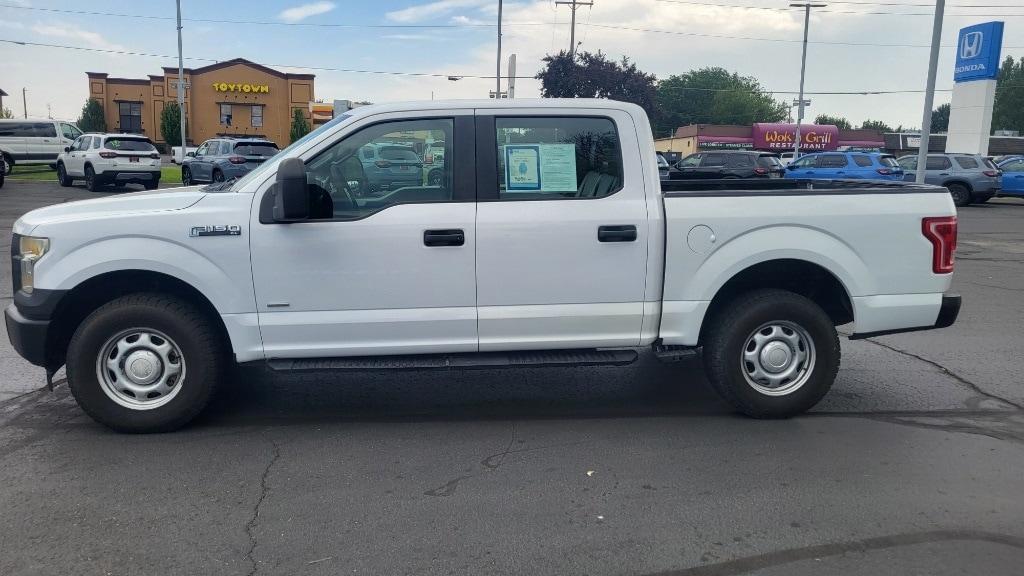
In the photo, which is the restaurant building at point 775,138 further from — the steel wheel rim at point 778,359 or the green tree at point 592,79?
the steel wheel rim at point 778,359

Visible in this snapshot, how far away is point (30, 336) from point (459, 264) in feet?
8.29

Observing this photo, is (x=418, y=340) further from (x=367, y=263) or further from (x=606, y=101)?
(x=606, y=101)

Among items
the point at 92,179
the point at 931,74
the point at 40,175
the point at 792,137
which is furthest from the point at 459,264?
the point at 792,137

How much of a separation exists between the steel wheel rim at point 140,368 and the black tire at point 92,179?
21.7 metres

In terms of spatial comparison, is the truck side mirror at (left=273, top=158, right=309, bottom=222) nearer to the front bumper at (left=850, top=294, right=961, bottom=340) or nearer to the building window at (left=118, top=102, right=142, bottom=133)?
the front bumper at (left=850, top=294, right=961, bottom=340)

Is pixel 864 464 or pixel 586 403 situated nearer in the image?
pixel 864 464

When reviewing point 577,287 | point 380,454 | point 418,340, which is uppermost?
point 577,287

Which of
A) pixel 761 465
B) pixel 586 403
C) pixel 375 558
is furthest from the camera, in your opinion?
pixel 586 403

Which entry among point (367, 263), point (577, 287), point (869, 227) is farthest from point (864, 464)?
point (367, 263)

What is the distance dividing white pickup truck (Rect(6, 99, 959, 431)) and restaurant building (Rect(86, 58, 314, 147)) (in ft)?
189

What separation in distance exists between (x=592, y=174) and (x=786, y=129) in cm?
6498

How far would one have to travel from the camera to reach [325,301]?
187 inches

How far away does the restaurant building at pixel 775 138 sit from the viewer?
63.3 metres

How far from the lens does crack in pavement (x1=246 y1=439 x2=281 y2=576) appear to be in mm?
3391
